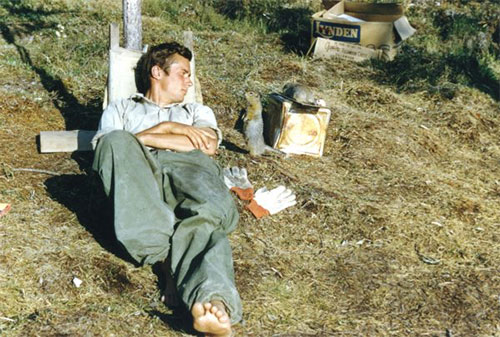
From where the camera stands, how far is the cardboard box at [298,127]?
542 centimetres

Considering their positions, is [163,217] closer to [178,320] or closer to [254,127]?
[178,320]

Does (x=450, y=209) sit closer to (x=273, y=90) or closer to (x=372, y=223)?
(x=372, y=223)

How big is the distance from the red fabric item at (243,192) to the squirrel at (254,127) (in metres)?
0.62

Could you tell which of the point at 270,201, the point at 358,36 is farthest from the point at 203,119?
the point at 358,36

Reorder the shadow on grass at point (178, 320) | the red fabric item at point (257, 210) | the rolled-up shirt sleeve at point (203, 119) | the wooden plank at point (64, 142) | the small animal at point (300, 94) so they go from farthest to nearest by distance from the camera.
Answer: the small animal at point (300, 94), the wooden plank at point (64, 142), the red fabric item at point (257, 210), the rolled-up shirt sleeve at point (203, 119), the shadow on grass at point (178, 320)

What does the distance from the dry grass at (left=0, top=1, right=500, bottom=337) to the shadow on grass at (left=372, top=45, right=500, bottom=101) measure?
169 mm

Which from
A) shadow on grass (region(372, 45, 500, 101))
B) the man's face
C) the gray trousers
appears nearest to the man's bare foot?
the gray trousers

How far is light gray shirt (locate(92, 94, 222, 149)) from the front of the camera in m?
4.08

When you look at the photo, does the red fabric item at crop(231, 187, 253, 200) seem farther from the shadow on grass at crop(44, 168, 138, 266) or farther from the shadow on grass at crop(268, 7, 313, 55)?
the shadow on grass at crop(268, 7, 313, 55)

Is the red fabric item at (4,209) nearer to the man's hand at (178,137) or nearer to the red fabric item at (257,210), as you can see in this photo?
the man's hand at (178,137)

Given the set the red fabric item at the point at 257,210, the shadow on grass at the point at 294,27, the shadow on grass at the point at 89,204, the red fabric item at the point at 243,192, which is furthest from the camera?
the shadow on grass at the point at 294,27

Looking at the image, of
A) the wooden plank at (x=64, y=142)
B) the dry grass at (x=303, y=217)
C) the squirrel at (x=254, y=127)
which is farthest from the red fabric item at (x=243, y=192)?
the wooden plank at (x=64, y=142)

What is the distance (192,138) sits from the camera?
3.93 meters

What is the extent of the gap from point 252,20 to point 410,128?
10.8 ft
